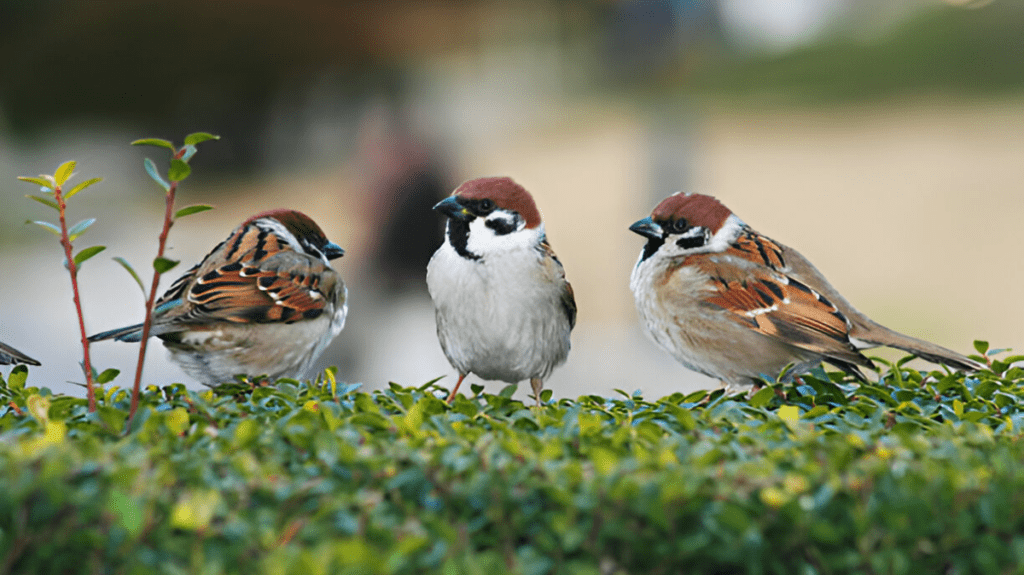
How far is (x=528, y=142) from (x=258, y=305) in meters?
18.9

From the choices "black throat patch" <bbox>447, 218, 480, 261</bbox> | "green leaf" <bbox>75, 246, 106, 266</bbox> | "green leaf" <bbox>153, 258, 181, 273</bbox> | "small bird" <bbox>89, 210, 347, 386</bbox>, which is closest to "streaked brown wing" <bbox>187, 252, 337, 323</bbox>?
"small bird" <bbox>89, 210, 347, 386</bbox>

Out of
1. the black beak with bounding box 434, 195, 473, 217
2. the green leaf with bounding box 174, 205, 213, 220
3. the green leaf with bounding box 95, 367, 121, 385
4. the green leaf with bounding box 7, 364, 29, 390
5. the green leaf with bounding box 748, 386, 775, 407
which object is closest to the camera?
the green leaf with bounding box 174, 205, 213, 220

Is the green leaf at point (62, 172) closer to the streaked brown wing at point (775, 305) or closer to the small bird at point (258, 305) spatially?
the small bird at point (258, 305)

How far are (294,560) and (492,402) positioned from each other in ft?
3.52

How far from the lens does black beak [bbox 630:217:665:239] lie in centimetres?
307

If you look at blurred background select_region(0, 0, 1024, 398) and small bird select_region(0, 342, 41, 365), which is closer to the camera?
small bird select_region(0, 342, 41, 365)

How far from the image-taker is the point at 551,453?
1.79m

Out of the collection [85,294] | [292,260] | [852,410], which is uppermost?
[292,260]

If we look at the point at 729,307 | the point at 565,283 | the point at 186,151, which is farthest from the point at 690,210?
the point at 186,151

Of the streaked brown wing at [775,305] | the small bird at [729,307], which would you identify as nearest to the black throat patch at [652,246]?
the small bird at [729,307]

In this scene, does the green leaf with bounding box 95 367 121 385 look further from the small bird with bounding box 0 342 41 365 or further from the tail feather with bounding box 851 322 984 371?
the tail feather with bounding box 851 322 984 371

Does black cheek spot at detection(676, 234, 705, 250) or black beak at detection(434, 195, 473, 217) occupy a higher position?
black beak at detection(434, 195, 473, 217)

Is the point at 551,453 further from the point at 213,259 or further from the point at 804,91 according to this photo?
the point at 804,91

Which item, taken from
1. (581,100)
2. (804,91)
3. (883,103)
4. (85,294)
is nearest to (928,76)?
(883,103)
